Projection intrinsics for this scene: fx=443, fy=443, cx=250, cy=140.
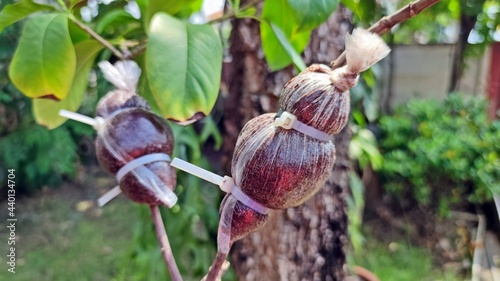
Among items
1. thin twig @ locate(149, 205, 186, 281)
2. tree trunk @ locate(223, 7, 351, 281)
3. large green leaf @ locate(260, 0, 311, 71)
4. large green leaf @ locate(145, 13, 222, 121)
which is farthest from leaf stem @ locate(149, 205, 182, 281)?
tree trunk @ locate(223, 7, 351, 281)

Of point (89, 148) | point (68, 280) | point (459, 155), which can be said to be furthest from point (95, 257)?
point (459, 155)

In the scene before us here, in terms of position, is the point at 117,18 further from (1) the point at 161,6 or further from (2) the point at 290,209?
(2) the point at 290,209

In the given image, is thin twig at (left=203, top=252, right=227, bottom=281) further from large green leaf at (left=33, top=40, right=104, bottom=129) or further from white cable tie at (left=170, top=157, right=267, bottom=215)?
large green leaf at (left=33, top=40, right=104, bottom=129)

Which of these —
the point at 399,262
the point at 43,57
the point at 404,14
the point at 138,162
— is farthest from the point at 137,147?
the point at 399,262

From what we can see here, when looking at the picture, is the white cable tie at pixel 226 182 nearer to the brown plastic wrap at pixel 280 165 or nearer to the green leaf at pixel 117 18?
the brown plastic wrap at pixel 280 165

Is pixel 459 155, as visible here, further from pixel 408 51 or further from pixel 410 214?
pixel 408 51

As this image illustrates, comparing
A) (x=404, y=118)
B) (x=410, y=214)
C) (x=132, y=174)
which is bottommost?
(x=410, y=214)
